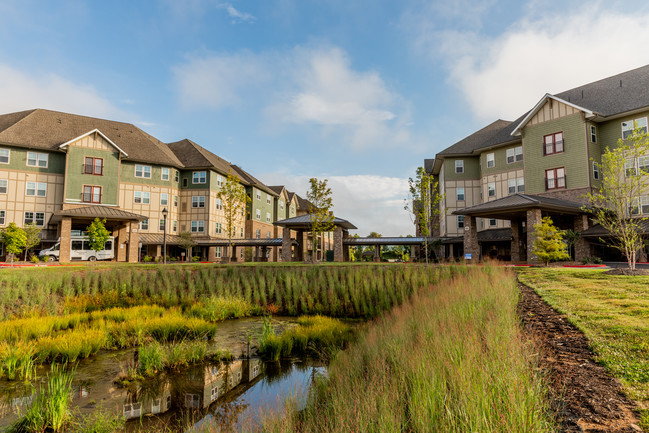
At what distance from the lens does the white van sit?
103ft

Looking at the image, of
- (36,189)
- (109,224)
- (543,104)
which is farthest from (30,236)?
(543,104)

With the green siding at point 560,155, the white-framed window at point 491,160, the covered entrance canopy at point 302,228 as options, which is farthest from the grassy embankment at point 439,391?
the white-framed window at point 491,160

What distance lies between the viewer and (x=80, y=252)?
32.5 m

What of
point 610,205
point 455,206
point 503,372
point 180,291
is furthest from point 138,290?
point 455,206

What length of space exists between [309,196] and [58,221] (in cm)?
2389

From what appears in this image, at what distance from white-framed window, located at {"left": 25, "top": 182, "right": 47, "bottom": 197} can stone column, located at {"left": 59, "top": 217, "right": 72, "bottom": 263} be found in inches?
248

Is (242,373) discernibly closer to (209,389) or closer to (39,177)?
(209,389)

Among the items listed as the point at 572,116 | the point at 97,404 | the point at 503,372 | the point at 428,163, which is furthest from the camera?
the point at 428,163

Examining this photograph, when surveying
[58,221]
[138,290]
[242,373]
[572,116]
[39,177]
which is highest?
[572,116]

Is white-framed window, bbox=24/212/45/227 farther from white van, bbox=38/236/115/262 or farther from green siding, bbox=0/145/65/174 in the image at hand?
white van, bbox=38/236/115/262

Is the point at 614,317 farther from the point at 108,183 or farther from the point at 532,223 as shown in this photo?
the point at 108,183

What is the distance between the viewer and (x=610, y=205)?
2638 centimetres

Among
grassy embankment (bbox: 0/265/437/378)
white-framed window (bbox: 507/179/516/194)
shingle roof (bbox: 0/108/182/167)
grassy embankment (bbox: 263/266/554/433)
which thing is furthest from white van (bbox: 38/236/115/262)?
white-framed window (bbox: 507/179/516/194)

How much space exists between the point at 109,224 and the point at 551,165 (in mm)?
39481
